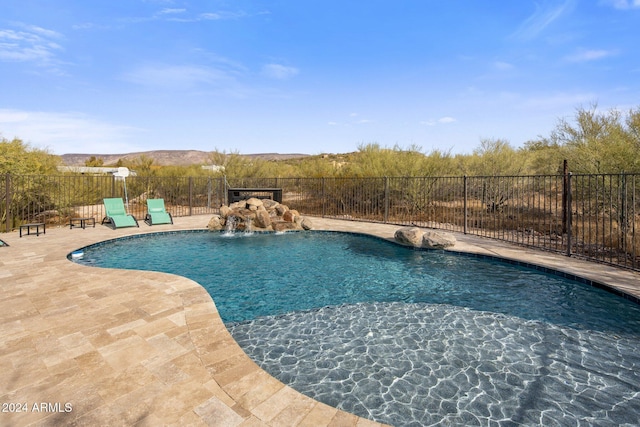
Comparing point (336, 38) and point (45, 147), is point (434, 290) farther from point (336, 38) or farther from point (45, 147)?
point (45, 147)

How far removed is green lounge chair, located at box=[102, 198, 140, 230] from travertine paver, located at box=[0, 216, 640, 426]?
5217mm

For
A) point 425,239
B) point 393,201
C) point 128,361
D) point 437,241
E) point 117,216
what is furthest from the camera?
point 393,201

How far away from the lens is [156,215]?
11141 millimetres

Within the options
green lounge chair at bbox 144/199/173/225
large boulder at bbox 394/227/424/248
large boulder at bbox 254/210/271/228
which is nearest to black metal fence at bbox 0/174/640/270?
large boulder at bbox 394/227/424/248

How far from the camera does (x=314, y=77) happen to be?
16078 millimetres

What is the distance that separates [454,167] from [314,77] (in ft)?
27.1

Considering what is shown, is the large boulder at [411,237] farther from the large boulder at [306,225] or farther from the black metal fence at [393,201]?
the large boulder at [306,225]

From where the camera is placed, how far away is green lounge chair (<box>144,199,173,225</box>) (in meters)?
11.0

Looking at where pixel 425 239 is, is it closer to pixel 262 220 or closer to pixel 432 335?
pixel 432 335

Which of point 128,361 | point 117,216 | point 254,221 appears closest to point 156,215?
point 117,216

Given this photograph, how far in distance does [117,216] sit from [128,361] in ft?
30.5

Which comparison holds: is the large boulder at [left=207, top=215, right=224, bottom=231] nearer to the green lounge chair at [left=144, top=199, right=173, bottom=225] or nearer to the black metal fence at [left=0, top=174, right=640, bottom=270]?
the green lounge chair at [left=144, top=199, right=173, bottom=225]

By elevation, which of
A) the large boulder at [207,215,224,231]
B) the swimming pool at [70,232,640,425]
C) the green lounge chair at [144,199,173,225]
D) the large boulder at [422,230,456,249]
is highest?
the green lounge chair at [144,199,173,225]

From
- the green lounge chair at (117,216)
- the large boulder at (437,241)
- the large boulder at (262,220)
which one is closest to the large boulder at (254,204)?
the large boulder at (262,220)
